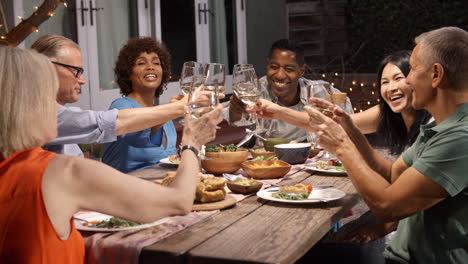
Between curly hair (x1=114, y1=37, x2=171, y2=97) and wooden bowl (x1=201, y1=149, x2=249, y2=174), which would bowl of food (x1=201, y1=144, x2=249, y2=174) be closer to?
wooden bowl (x1=201, y1=149, x2=249, y2=174)

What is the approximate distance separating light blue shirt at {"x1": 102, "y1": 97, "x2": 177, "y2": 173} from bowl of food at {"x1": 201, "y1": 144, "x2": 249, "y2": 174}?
0.57 m

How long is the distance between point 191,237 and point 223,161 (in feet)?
3.01

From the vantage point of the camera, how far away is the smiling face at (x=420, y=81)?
1904 mm

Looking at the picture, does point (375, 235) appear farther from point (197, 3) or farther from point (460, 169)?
point (197, 3)

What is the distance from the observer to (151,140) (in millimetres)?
3209

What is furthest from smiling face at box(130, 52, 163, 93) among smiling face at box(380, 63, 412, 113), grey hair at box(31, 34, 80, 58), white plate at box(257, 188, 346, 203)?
white plate at box(257, 188, 346, 203)

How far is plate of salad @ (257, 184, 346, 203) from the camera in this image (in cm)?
211

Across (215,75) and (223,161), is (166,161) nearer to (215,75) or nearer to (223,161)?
(223,161)

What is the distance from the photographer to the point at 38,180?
4.40ft

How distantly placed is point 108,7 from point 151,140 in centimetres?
181

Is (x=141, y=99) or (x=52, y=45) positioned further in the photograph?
(x=141, y=99)

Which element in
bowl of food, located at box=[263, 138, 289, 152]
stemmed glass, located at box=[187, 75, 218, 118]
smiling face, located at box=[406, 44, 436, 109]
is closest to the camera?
stemmed glass, located at box=[187, 75, 218, 118]

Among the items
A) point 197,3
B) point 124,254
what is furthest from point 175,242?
point 197,3

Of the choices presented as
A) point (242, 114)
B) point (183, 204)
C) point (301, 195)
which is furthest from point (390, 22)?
point (183, 204)
